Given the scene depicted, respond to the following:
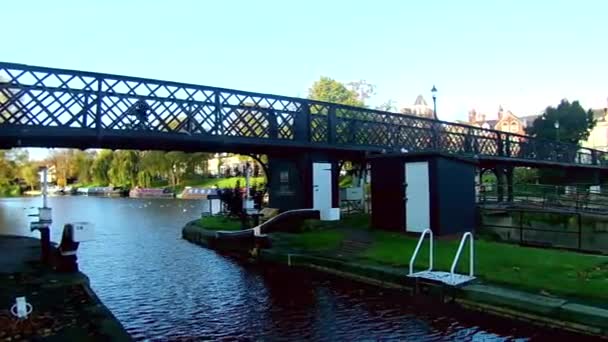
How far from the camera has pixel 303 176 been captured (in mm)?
22109

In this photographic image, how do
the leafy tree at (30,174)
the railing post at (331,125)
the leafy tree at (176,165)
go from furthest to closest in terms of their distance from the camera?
1. the leafy tree at (30,174)
2. the leafy tree at (176,165)
3. the railing post at (331,125)

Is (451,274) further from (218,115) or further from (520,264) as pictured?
(218,115)

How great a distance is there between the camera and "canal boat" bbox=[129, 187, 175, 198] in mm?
79625

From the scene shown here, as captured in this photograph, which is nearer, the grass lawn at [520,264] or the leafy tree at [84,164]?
the grass lawn at [520,264]

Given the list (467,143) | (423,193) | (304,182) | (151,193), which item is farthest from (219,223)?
(151,193)

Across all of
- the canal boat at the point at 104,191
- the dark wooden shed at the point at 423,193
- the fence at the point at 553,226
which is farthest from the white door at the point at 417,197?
the canal boat at the point at 104,191

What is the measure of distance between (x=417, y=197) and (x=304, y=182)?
631cm

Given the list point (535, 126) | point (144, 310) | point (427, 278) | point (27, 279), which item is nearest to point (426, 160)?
point (427, 278)

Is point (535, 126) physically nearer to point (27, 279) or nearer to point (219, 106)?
point (219, 106)

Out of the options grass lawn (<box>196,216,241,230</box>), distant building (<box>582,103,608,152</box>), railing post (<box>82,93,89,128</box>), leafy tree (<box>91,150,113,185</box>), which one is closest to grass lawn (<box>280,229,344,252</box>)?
grass lawn (<box>196,216,241,230</box>)

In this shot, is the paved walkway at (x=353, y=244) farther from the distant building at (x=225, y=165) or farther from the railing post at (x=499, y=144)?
the distant building at (x=225, y=165)

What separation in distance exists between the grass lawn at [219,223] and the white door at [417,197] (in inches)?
309

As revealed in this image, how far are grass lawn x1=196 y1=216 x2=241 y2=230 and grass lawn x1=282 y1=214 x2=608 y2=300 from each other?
5.98 meters

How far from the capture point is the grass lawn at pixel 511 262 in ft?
32.4
